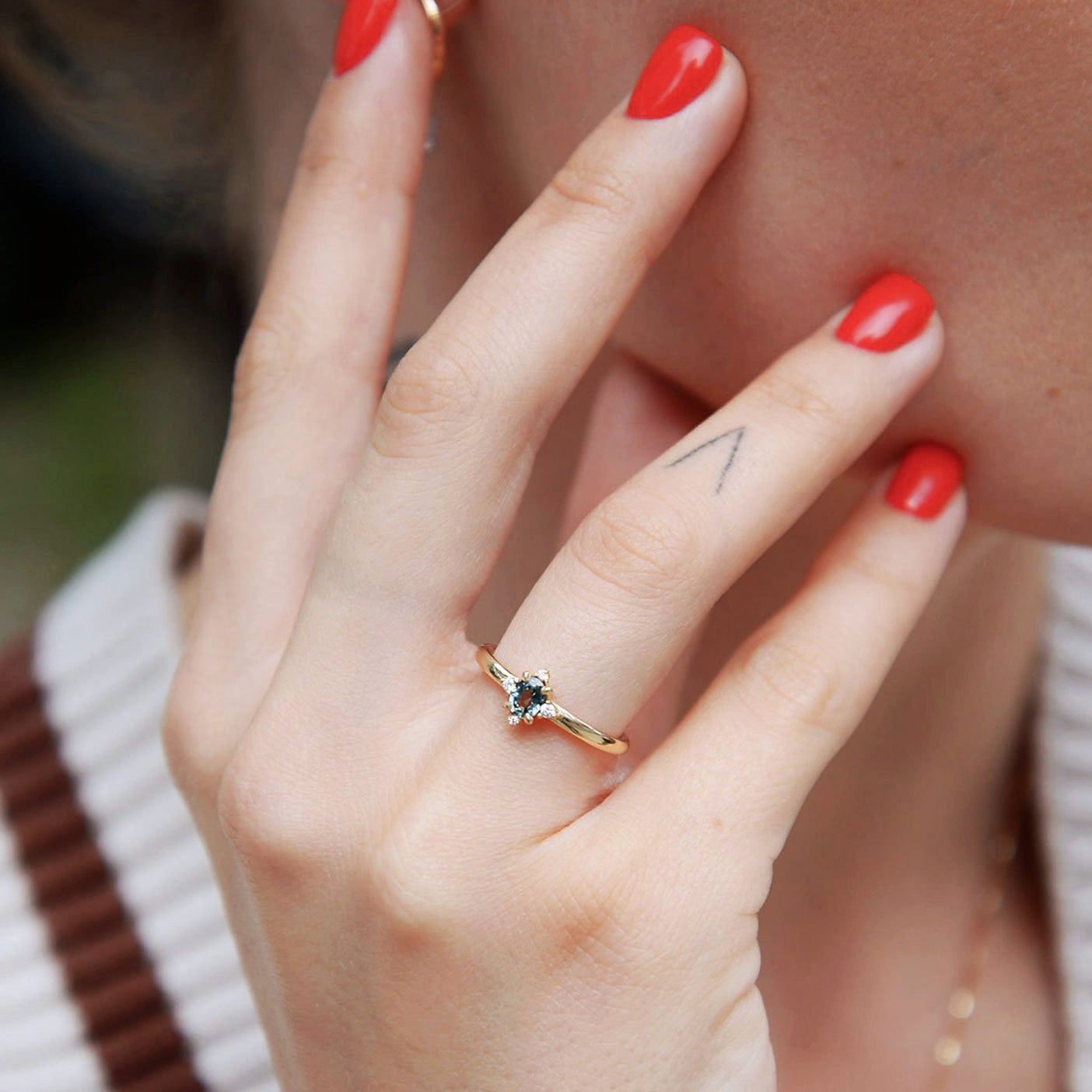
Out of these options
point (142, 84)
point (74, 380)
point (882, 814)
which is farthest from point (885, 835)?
point (74, 380)

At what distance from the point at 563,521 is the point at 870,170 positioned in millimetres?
357

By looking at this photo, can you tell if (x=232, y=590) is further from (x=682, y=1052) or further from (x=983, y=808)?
(x=983, y=808)

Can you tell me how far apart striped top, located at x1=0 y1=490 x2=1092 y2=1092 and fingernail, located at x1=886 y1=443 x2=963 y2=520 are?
1.74 feet

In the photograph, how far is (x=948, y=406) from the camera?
2.38ft

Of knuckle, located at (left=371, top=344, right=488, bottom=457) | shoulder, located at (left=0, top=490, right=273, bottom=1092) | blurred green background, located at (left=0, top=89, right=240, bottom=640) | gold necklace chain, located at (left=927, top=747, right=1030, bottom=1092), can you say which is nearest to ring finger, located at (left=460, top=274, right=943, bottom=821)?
knuckle, located at (left=371, top=344, right=488, bottom=457)

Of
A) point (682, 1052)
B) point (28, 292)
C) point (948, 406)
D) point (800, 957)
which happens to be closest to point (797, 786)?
point (682, 1052)

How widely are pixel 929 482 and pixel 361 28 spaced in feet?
1.73

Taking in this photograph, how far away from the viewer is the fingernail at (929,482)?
2.45 ft

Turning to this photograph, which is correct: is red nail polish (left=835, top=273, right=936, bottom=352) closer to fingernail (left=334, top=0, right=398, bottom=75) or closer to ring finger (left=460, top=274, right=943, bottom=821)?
ring finger (left=460, top=274, right=943, bottom=821)

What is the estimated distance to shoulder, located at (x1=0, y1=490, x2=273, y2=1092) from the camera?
0.97 m

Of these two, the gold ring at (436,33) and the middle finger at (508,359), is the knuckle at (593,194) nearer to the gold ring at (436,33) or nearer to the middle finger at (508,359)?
the middle finger at (508,359)

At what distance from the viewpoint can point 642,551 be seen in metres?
0.64

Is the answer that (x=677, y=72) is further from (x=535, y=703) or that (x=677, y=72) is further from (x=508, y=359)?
(x=535, y=703)

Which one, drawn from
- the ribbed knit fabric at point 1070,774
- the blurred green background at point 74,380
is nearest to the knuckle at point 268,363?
the blurred green background at point 74,380
